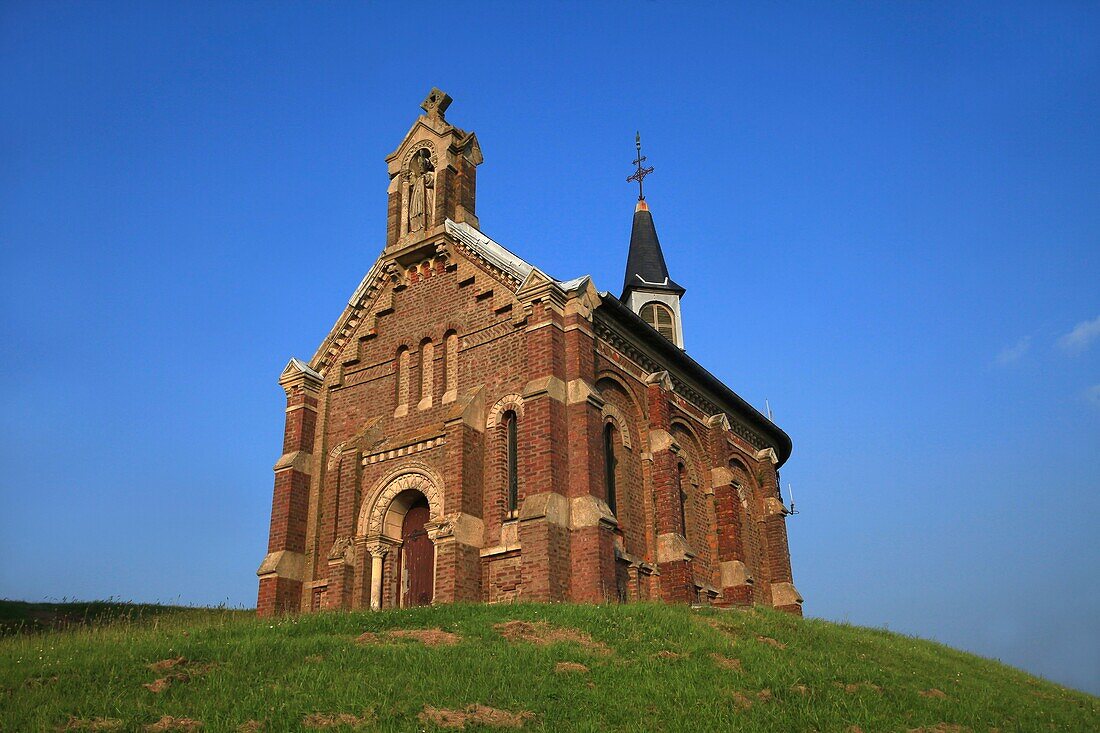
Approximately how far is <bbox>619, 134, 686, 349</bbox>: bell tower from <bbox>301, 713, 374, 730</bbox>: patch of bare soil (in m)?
23.8

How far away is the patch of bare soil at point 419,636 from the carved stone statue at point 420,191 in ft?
41.5

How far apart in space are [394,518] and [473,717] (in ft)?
38.5

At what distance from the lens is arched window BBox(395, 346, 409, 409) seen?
24.1 metres

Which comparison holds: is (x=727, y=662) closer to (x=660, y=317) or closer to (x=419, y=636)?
(x=419, y=636)

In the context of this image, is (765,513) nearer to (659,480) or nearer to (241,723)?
(659,480)

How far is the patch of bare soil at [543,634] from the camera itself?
15.0 meters

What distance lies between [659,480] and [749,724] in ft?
39.1

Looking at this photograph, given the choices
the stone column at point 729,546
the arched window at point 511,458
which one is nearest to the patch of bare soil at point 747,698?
the arched window at point 511,458

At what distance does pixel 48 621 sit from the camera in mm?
25438

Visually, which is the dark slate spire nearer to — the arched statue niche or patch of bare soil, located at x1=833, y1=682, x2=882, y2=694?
the arched statue niche

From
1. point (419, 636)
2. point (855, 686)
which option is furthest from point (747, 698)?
point (419, 636)

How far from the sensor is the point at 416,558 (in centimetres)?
2202

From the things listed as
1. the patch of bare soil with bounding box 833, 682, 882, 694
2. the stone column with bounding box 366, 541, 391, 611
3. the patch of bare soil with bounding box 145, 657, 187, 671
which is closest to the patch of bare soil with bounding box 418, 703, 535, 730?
the patch of bare soil with bounding box 145, 657, 187, 671

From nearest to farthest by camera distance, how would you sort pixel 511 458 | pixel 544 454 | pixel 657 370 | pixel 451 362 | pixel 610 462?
pixel 544 454 → pixel 511 458 → pixel 610 462 → pixel 451 362 → pixel 657 370
